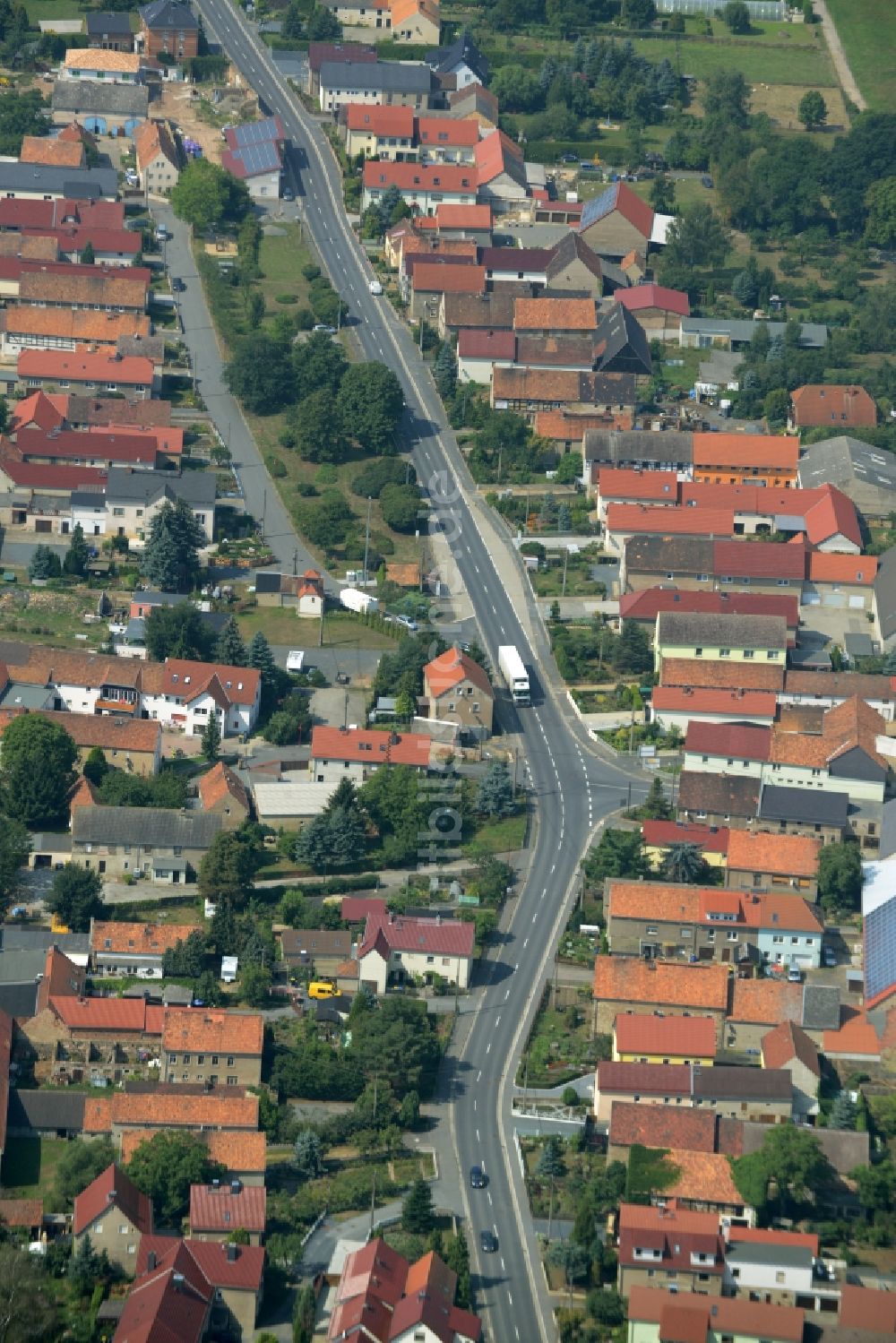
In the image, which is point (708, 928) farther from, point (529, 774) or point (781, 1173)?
point (781, 1173)

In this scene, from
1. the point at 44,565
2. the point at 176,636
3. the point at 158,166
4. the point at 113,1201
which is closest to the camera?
the point at 113,1201

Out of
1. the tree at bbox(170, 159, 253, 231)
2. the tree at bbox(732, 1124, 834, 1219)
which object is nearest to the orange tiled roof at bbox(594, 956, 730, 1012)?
the tree at bbox(732, 1124, 834, 1219)

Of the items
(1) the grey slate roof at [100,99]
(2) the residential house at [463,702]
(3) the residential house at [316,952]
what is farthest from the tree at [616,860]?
(1) the grey slate roof at [100,99]

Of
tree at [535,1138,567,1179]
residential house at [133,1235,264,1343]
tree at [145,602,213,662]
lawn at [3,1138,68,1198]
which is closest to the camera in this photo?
Answer: residential house at [133,1235,264,1343]

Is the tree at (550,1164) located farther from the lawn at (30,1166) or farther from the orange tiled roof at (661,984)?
the lawn at (30,1166)

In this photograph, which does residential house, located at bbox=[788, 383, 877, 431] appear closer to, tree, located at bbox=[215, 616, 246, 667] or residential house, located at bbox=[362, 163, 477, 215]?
residential house, located at bbox=[362, 163, 477, 215]

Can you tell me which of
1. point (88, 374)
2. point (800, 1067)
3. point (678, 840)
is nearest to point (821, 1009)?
point (800, 1067)

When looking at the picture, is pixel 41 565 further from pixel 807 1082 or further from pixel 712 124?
pixel 712 124
